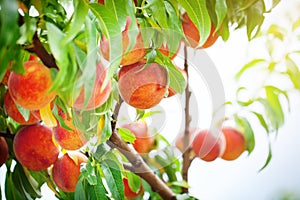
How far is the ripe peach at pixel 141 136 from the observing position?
2.30ft

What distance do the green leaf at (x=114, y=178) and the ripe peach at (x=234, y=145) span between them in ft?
1.27

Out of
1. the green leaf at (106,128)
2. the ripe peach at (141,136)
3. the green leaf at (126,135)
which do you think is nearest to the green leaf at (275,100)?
the ripe peach at (141,136)

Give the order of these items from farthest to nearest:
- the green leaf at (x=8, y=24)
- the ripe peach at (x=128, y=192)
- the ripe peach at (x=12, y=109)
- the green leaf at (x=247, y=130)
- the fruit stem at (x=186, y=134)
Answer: the green leaf at (x=247, y=130), the ripe peach at (x=128, y=192), the fruit stem at (x=186, y=134), the ripe peach at (x=12, y=109), the green leaf at (x=8, y=24)

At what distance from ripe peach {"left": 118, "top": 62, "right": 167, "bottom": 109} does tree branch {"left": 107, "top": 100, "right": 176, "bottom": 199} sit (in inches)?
1.9

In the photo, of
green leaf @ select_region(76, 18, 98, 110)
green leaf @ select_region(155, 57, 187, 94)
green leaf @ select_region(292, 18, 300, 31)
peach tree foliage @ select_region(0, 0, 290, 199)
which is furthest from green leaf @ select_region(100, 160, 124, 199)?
green leaf @ select_region(292, 18, 300, 31)

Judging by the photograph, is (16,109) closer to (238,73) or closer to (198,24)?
(198,24)

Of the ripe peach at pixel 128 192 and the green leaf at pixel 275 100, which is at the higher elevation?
the green leaf at pixel 275 100

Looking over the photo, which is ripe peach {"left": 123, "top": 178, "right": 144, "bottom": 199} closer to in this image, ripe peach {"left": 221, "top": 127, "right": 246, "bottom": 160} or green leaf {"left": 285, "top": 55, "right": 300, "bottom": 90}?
ripe peach {"left": 221, "top": 127, "right": 246, "bottom": 160}

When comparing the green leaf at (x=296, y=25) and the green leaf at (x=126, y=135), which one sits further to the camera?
the green leaf at (x=296, y=25)

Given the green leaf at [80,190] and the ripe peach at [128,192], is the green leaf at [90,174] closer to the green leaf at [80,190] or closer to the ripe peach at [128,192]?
the green leaf at [80,190]

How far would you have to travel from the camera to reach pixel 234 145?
0.89 m

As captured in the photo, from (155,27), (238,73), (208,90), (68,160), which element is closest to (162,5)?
(155,27)

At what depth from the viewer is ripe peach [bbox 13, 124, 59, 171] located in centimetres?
59

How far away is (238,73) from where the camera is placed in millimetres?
927
